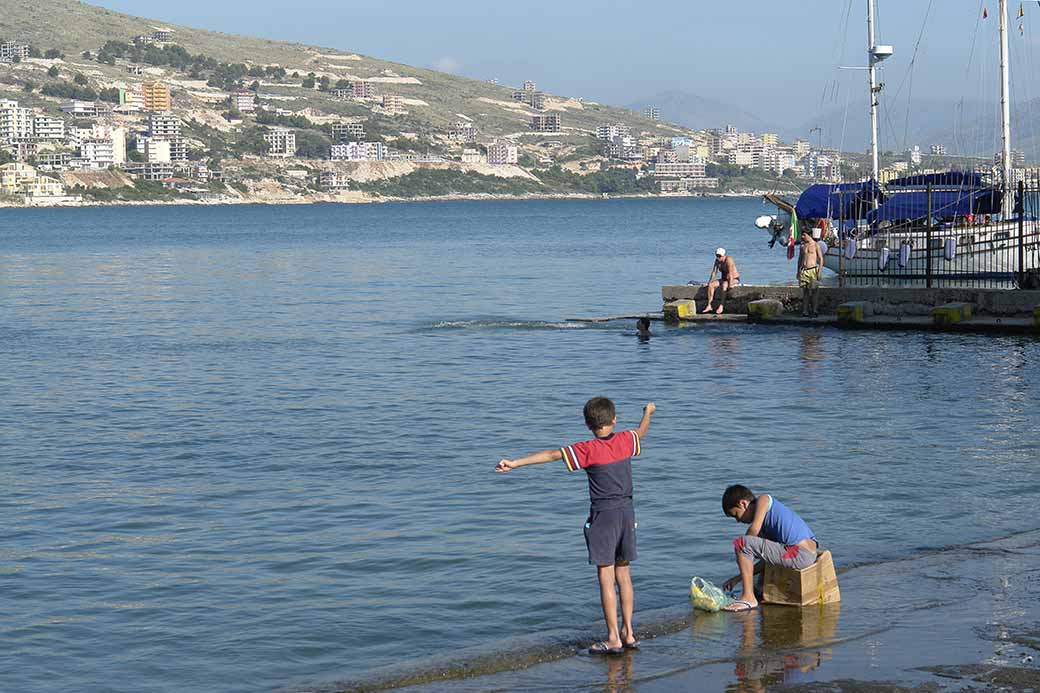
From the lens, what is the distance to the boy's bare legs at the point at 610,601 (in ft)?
31.1

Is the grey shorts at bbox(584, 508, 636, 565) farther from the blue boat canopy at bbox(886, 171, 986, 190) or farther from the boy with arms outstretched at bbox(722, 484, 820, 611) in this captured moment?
the blue boat canopy at bbox(886, 171, 986, 190)

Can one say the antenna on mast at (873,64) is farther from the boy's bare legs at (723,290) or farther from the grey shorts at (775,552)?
the grey shorts at (775,552)

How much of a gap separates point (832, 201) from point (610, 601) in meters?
38.8

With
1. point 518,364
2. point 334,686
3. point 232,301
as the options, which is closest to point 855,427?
point 518,364

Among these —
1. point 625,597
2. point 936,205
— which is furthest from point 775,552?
point 936,205

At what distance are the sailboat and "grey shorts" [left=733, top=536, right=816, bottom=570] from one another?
2265 cm

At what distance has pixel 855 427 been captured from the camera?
20344 millimetres

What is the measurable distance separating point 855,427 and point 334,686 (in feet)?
39.8

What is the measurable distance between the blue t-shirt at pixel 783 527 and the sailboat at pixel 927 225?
22.6 metres

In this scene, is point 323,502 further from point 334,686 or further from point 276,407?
point 276,407

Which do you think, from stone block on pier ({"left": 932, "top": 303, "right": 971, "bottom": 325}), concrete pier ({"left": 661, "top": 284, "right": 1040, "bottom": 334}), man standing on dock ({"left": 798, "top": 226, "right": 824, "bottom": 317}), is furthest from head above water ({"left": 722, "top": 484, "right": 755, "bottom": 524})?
man standing on dock ({"left": 798, "top": 226, "right": 824, "bottom": 317})

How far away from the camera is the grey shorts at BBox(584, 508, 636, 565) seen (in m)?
9.30

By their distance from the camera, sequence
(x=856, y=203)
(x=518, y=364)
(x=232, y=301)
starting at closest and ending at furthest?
1. (x=518, y=364)
2. (x=856, y=203)
3. (x=232, y=301)

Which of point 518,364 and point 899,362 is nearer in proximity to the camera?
point 899,362
